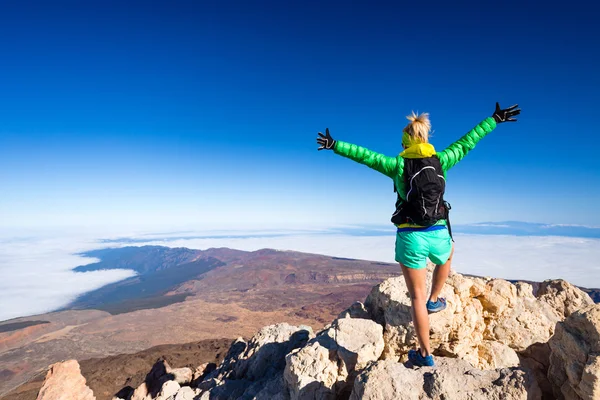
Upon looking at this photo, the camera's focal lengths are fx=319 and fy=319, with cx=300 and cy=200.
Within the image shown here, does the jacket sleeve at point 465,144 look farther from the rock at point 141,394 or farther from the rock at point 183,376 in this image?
the rock at point 141,394

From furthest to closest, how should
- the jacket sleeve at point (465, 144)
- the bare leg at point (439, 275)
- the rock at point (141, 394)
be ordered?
1. the rock at point (141, 394)
2. the bare leg at point (439, 275)
3. the jacket sleeve at point (465, 144)

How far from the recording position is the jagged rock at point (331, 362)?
186 inches

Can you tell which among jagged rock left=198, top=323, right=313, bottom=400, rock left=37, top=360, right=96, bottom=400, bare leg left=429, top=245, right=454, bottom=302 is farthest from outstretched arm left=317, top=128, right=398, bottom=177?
rock left=37, top=360, right=96, bottom=400

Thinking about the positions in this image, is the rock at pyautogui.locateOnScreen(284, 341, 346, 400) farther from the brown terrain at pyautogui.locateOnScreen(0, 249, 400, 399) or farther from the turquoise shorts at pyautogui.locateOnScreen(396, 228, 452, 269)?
the brown terrain at pyautogui.locateOnScreen(0, 249, 400, 399)

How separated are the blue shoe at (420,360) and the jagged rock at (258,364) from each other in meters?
3.94

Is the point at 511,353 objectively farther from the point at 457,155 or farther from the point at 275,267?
the point at 275,267

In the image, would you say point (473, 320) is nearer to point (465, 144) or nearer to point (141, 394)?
point (465, 144)

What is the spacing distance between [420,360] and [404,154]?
2584mm

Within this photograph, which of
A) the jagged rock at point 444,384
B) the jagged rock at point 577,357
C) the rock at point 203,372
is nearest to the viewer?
the jagged rock at point 577,357

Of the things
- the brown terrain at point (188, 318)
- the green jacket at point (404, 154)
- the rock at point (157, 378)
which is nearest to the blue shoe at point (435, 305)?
the green jacket at point (404, 154)

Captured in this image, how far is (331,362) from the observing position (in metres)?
5.01

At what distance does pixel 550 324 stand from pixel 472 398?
188 inches

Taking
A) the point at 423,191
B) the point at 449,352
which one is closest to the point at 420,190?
the point at 423,191

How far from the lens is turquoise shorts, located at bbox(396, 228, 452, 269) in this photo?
3.66 m
